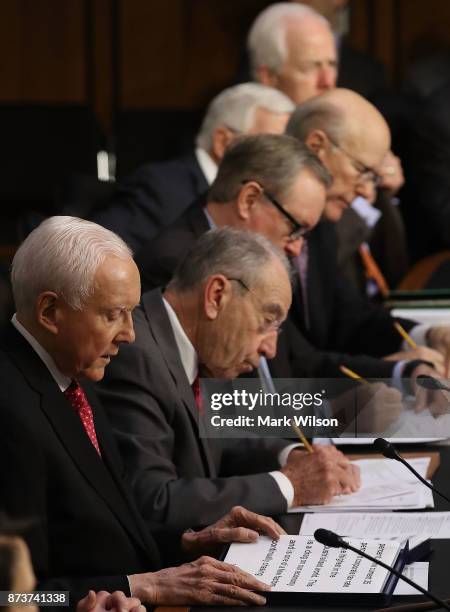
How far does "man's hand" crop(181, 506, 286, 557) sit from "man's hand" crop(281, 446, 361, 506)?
330mm

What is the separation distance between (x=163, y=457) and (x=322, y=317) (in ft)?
5.95

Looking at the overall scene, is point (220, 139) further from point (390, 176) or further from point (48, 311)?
point (48, 311)

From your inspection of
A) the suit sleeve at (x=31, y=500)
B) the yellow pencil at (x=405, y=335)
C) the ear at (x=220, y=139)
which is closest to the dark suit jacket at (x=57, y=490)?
the suit sleeve at (x=31, y=500)

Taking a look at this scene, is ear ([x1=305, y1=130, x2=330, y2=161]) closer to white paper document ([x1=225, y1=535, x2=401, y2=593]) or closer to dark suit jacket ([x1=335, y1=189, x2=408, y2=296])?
dark suit jacket ([x1=335, y1=189, x2=408, y2=296])

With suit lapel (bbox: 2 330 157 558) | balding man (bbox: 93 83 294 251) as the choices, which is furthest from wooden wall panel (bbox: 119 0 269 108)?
suit lapel (bbox: 2 330 157 558)

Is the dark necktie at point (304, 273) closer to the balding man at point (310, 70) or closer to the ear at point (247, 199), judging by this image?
the balding man at point (310, 70)

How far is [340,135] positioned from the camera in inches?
174

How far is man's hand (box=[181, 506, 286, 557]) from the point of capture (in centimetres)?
262

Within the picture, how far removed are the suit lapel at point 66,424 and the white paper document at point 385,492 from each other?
22.2 inches

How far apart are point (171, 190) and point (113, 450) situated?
7.58 ft

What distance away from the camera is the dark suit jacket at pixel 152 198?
4.75m

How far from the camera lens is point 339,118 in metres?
4.41

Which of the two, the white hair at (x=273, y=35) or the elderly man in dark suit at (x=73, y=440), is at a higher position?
the elderly man in dark suit at (x=73, y=440)

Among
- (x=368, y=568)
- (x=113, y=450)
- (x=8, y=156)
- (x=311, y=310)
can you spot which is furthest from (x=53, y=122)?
(x=368, y=568)
